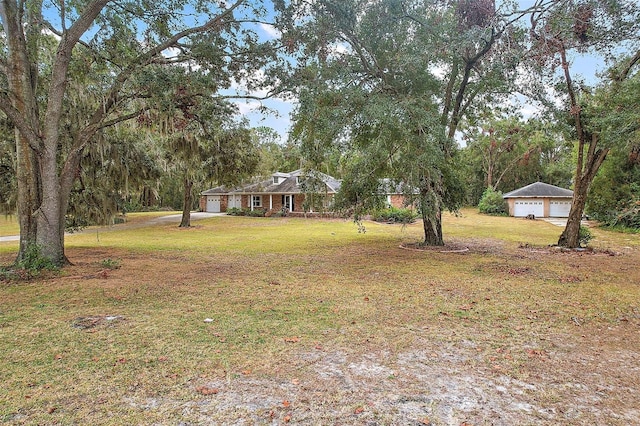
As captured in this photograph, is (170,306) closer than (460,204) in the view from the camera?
Yes

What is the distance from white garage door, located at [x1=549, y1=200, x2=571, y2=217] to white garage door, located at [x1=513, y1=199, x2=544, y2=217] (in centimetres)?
72

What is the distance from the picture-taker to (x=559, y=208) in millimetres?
29562

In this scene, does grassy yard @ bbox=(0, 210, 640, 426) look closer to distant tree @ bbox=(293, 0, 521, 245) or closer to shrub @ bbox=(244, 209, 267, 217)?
distant tree @ bbox=(293, 0, 521, 245)

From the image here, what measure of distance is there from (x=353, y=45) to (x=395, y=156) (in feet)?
9.24

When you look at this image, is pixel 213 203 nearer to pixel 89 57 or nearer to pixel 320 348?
pixel 89 57

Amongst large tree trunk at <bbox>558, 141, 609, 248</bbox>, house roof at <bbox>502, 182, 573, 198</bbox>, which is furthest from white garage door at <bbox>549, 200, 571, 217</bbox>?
large tree trunk at <bbox>558, 141, 609, 248</bbox>

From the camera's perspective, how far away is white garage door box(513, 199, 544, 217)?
29.8 metres

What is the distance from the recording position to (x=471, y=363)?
11.7ft

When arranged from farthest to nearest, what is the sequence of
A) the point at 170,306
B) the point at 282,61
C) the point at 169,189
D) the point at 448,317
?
the point at 169,189 → the point at 282,61 → the point at 170,306 → the point at 448,317

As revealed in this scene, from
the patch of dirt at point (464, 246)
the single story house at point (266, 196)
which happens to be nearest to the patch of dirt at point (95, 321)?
the patch of dirt at point (464, 246)

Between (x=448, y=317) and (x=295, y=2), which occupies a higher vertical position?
(x=295, y=2)

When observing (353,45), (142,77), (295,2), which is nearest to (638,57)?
(353,45)

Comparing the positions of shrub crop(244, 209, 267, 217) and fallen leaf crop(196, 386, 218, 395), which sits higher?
shrub crop(244, 209, 267, 217)

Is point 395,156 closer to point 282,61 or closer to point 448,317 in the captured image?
point 282,61
